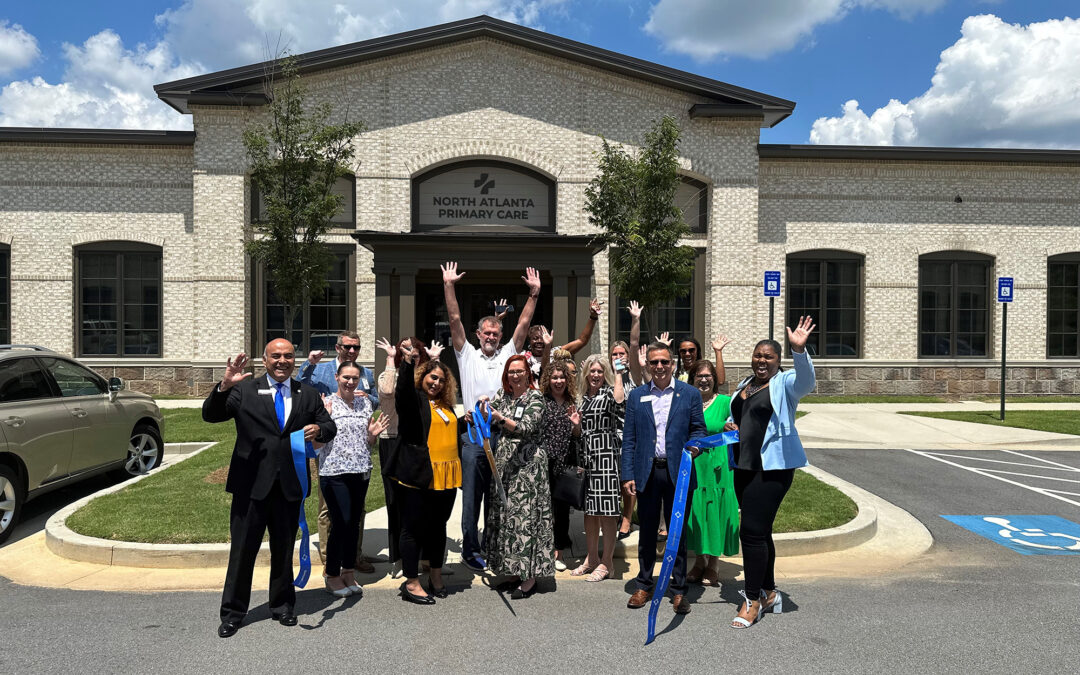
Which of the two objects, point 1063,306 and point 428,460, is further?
point 1063,306

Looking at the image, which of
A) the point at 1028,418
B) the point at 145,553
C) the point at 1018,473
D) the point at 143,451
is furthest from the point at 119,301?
the point at 1028,418

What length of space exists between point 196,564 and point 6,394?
9.17ft

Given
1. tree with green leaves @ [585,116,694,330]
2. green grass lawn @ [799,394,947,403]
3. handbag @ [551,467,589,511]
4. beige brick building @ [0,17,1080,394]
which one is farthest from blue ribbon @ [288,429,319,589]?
green grass lawn @ [799,394,947,403]

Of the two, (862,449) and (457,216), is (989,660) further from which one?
(457,216)

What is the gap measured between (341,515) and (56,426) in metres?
4.00

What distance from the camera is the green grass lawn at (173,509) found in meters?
6.00

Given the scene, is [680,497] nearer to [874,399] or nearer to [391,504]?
[391,504]

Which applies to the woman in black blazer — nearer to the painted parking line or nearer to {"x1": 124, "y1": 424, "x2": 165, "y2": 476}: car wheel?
{"x1": 124, "y1": 424, "x2": 165, "y2": 476}: car wheel

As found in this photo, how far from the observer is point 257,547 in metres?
4.50

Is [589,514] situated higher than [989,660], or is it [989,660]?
[589,514]

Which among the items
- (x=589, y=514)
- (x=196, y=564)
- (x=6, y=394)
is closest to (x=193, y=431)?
(x=6, y=394)

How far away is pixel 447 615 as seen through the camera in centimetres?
471

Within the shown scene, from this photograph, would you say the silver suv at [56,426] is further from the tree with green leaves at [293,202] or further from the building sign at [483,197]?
the building sign at [483,197]

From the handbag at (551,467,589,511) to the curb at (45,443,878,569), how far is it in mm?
943
